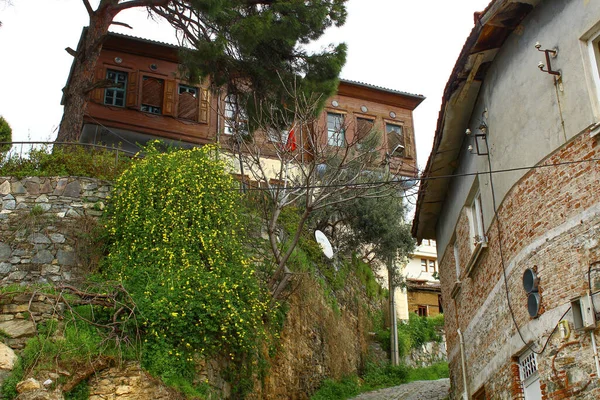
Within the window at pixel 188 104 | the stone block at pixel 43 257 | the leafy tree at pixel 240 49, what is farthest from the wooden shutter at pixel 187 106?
the stone block at pixel 43 257

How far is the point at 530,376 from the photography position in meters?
9.41

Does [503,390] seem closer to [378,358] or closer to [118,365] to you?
[118,365]

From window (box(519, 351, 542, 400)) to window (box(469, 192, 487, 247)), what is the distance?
2374 millimetres

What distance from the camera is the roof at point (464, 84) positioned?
391 inches

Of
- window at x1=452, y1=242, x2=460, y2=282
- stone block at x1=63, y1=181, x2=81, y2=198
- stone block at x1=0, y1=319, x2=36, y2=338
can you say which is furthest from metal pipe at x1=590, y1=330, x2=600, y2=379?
stone block at x1=63, y1=181, x2=81, y2=198

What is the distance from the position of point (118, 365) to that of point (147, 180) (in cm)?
412

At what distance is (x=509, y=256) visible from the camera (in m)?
9.98

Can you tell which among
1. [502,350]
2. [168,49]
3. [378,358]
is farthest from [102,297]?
[168,49]

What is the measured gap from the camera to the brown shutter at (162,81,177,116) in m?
23.5

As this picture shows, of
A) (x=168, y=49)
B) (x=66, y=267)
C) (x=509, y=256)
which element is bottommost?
(x=509, y=256)

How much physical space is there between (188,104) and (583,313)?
1790cm

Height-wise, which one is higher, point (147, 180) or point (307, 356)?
point (147, 180)

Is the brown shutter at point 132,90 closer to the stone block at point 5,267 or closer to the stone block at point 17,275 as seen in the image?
the stone block at point 5,267

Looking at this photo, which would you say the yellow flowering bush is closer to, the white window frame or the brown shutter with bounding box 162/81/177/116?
the white window frame
